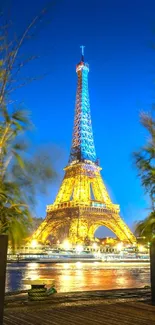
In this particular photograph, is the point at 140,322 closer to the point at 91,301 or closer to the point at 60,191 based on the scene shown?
the point at 91,301

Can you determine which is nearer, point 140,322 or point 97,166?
point 140,322

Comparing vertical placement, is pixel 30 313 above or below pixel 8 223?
below

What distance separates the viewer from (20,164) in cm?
546

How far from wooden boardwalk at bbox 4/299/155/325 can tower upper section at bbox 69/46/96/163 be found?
167 ft

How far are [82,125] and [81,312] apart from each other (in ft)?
182

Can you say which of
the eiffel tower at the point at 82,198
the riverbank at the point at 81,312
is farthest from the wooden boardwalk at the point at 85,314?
the eiffel tower at the point at 82,198

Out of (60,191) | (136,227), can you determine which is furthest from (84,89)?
(136,227)

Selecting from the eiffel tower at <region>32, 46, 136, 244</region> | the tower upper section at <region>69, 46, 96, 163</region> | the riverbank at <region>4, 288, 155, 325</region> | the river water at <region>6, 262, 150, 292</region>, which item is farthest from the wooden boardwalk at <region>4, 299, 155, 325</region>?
the tower upper section at <region>69, 46, 96, 163</region>

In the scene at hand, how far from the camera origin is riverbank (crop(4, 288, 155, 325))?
497 cm

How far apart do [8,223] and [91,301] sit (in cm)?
330

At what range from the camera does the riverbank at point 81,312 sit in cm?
497

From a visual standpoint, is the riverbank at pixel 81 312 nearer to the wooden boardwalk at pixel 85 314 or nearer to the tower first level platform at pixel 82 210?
the wooden boardwalk at pixel 85 314

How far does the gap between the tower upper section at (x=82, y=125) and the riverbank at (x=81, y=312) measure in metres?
50.4

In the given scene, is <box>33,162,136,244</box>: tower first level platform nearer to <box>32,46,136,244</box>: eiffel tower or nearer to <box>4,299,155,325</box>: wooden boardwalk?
<box>32,46,136,244</box>: eiffel tower
